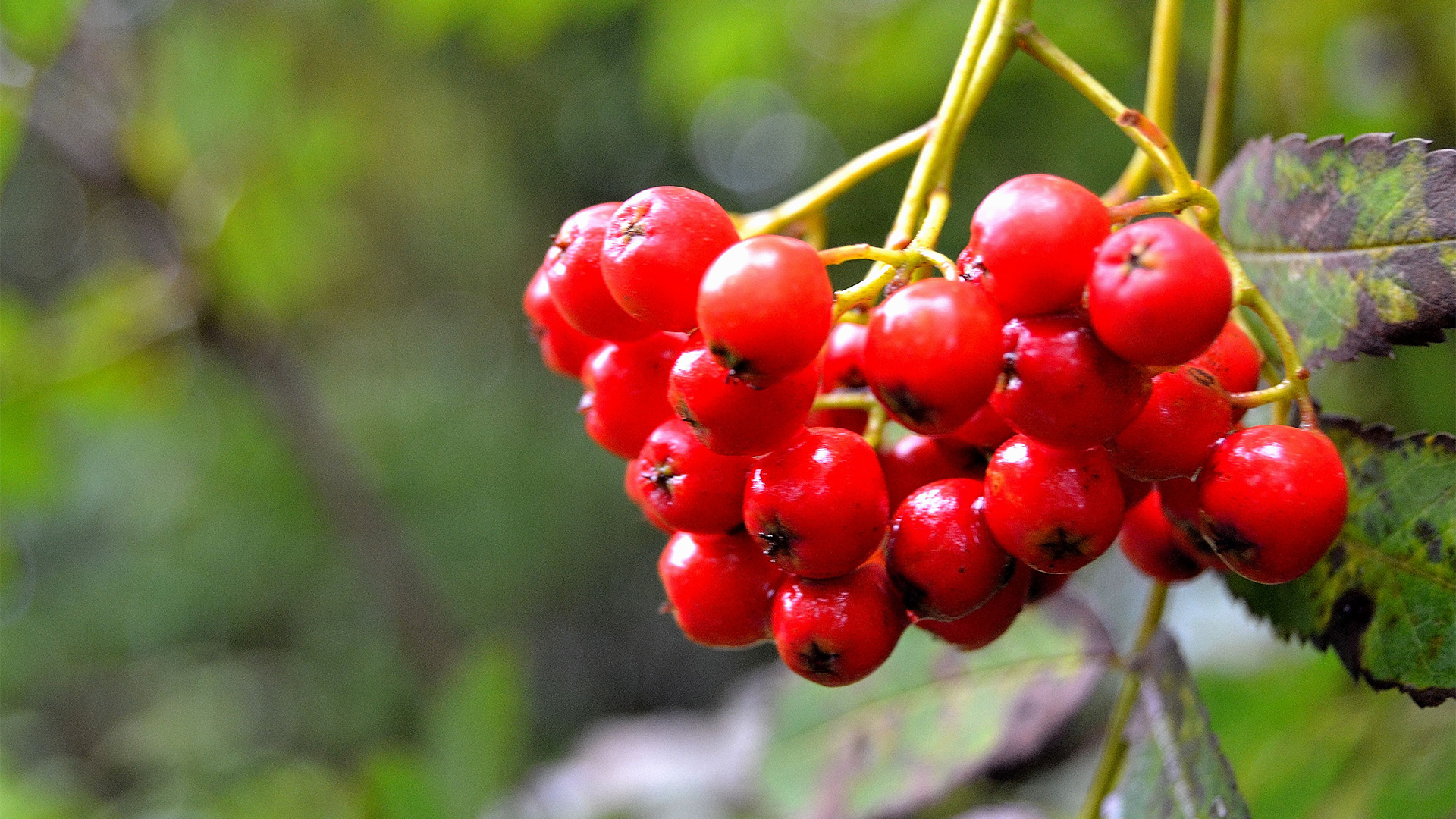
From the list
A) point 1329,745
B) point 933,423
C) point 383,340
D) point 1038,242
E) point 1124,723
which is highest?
point 1038,242

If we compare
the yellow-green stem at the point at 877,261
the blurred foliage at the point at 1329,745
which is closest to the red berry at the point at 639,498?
the yellow-green stem at the point at 877,261

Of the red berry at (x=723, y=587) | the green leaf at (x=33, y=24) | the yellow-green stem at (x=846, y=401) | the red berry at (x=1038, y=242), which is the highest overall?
the green leaf at (x=33, y=24)

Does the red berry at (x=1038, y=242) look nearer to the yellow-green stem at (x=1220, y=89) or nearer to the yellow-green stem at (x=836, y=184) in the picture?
the yellow-green stem at (x=836, y=184)

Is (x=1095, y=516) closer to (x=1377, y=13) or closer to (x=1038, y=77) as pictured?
(x=1377, y=13)

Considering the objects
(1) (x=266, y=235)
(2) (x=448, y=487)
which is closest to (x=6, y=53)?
(1) (x=266, y=235)

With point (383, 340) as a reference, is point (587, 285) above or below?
above

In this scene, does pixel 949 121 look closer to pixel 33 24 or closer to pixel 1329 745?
pixel 1329 745

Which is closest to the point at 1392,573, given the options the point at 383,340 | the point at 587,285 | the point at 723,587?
the point at 723,587
